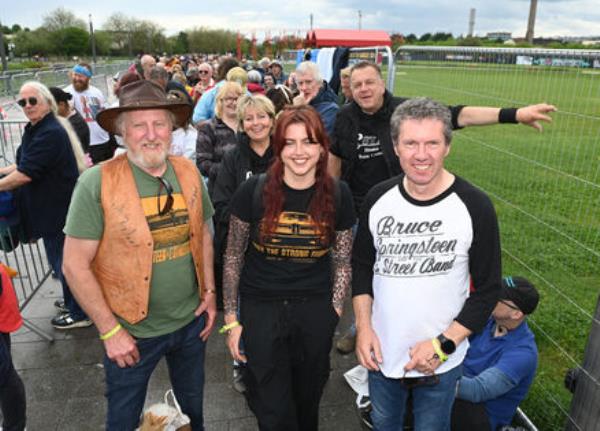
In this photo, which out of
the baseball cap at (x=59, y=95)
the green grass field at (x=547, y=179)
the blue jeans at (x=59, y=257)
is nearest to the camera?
the green grass field at (x=547, y=179)

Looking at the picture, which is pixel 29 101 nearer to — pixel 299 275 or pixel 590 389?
pixel 299 275

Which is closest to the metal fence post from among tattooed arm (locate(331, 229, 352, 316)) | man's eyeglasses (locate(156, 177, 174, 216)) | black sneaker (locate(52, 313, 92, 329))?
tattooed arm (locate(331, 229, 352, 316))

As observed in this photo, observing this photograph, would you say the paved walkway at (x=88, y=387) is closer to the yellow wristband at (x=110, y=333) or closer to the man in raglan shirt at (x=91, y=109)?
the yellow wristband at (x=110, y=333)

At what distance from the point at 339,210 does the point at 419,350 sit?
77cm

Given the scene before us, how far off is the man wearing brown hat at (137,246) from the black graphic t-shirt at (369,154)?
1.37 metres

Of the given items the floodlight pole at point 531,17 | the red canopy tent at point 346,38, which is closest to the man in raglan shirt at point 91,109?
the red canopy tent at point 346,38

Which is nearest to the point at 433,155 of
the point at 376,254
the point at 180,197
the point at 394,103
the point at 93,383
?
the point at 376,254

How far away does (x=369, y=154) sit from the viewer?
3.32 meters

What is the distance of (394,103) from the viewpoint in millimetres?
3346

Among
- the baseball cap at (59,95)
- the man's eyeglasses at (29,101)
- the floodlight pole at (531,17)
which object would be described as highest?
the floodlight pole at (531,17)

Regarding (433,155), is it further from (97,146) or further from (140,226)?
(97,146)

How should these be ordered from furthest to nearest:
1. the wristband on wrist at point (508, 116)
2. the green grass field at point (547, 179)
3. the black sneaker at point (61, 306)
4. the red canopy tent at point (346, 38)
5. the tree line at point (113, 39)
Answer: the tree line at point (113, 39) → the red canopy tent at point (346, 38) → the black sneaker at point (61, 306) → the green grass field at point (547, 179) → the wristband on wrist at point (508, 116)

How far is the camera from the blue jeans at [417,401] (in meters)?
2.11

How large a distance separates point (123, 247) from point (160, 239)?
0.57 ft
